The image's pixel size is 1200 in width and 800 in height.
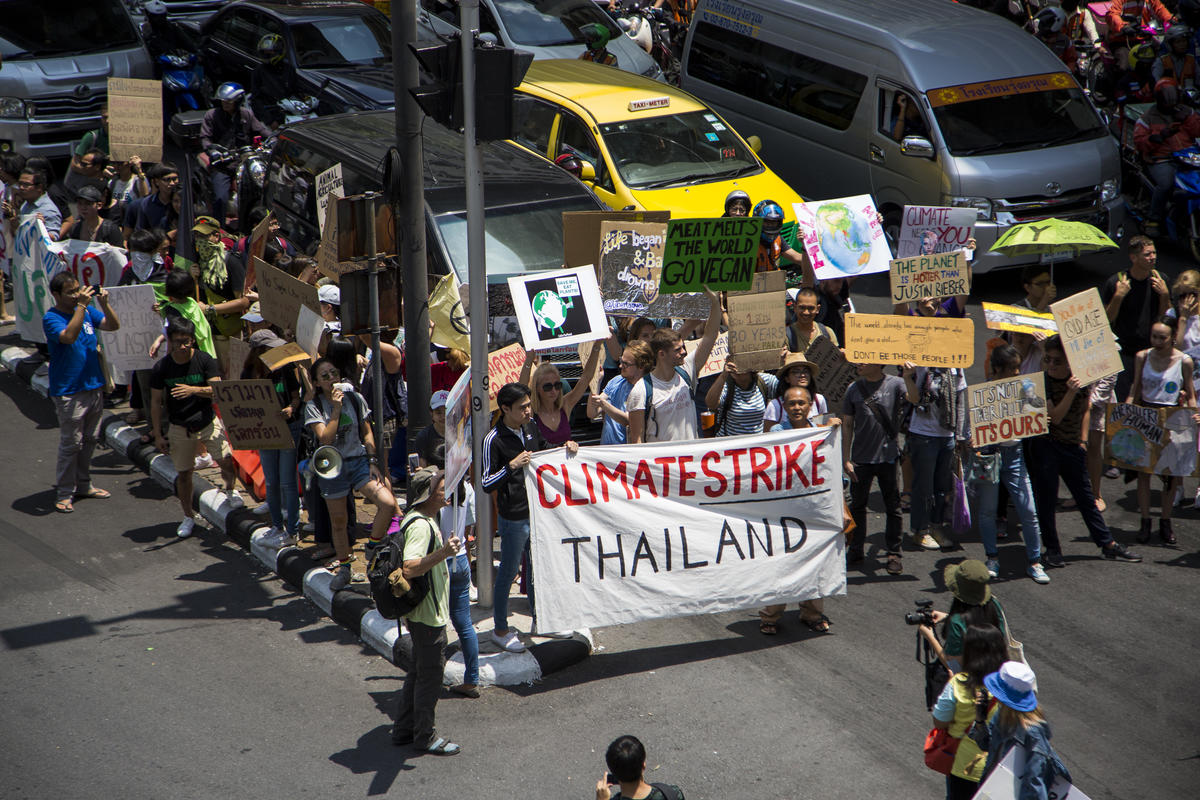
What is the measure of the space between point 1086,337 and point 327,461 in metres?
5.34

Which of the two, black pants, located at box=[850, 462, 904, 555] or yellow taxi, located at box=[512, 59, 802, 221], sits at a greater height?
A: yellow taxi, located at box=[512, 59, 802, 221]

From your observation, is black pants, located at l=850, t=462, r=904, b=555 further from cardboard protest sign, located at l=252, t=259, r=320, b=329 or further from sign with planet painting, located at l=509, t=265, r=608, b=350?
cardboard protest sign, located at l=252, t=259, r=320, b=329

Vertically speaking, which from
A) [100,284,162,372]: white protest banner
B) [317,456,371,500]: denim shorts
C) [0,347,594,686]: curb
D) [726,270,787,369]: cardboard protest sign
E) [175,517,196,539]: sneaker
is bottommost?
[175,517,196,539]: sneaker

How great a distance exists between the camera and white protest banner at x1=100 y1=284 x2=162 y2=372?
10070mm

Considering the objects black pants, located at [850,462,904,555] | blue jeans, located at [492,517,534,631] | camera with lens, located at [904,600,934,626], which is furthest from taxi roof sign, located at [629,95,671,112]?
camera with lens, located at [904,600,934,626]

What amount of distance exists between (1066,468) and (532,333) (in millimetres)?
3962

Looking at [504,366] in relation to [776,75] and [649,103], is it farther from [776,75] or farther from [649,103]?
[776,75]

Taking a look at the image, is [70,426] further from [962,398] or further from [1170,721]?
[1170,721]

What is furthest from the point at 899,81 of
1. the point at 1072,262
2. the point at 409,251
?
the point at 409,251

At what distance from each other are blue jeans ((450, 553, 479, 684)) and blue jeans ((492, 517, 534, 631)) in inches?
19.4

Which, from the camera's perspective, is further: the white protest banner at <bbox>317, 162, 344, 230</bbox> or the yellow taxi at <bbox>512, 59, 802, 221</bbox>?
the yellow taxi at <bbox>512, 59, 802, 221</bbox>

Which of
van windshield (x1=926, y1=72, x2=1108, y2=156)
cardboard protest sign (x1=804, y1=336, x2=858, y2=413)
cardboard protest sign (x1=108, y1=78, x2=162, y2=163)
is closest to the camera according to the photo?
cardboard protest sign (x1=804, y1=336, x2=858, y2=413)

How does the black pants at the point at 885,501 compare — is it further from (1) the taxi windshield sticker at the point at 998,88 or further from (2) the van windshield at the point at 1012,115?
(1) the taxi windshield sticker at the point at 998,88

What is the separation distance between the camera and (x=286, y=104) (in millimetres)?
14602
